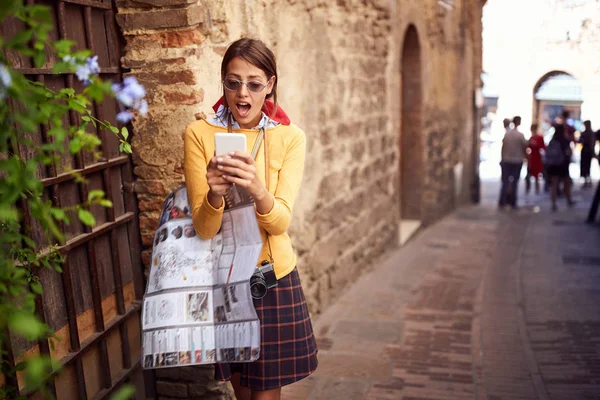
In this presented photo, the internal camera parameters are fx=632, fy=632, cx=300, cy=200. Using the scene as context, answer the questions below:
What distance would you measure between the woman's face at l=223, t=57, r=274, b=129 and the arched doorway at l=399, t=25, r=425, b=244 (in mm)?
5924

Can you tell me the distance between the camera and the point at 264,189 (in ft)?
6.32

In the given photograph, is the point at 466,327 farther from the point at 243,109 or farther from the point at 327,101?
the point at 243,109

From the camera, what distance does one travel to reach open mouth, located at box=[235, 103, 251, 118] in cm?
209

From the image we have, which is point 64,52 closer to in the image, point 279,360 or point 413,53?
point 279,360

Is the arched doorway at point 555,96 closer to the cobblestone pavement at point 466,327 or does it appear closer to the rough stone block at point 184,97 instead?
the cobblestone pavement at point 466,327

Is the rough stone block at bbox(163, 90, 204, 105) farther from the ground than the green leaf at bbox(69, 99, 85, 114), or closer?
farther from the ground

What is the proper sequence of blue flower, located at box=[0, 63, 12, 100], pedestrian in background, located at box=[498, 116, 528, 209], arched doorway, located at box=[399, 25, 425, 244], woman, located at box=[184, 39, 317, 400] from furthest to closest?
pedestrian in background, located at box=[498, 116, 528, 209] < arched doorway, located at box=[399, 25, 425, 244] < woman, located at box=[184, 39, 317, 400] < blue flower, located at box=[0, 63, 12, 100]

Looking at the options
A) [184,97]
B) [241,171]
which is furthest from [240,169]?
[184,97]

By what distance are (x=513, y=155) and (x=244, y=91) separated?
9448mm

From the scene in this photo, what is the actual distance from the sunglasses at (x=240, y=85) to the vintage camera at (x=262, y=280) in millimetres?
582

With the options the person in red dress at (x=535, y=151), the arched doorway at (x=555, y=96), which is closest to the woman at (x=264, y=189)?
the person in red dress at (x=535, y=151)

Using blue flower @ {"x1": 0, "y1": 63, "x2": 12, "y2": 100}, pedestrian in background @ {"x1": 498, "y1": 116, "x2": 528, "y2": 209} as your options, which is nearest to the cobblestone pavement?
blue flower @ {"x1": 0, "y1": 63, "x2": 12, "y2": 100}

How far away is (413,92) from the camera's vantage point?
8.20 m

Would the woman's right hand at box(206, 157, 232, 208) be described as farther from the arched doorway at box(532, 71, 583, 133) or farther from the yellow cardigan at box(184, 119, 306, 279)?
the arched doorway at box(532, 71, 583, 133)
